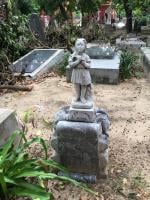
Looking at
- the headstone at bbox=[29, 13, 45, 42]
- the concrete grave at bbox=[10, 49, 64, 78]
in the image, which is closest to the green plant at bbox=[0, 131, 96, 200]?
the concrete grave at bbox=[10, 49, 64, 78]

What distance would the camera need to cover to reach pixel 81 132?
146 inches

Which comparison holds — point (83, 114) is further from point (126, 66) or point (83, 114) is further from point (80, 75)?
point (126, 66)

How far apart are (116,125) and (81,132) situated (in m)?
1.83

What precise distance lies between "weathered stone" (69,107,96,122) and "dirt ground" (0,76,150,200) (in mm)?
695

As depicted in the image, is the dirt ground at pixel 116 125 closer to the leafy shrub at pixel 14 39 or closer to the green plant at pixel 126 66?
the green plant at pixel 126 66

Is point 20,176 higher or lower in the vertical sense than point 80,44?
lower

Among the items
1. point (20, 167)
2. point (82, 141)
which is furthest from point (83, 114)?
point (20, 167)

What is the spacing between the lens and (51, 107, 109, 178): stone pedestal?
373cm

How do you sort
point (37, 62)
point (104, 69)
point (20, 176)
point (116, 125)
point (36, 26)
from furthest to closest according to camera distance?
point (36, 26) → point (37, 62) → point (104, 69) → point (116, 125) → point (20, 176)

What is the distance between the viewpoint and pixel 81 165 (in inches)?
154

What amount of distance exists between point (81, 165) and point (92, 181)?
0.20 metres

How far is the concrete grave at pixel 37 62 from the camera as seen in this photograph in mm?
8672

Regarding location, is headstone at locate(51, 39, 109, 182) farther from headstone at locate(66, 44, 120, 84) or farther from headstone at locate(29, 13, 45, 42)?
headstone at locate(29, 13, 45, 42)

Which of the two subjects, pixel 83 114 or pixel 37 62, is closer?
pixel 83 114
